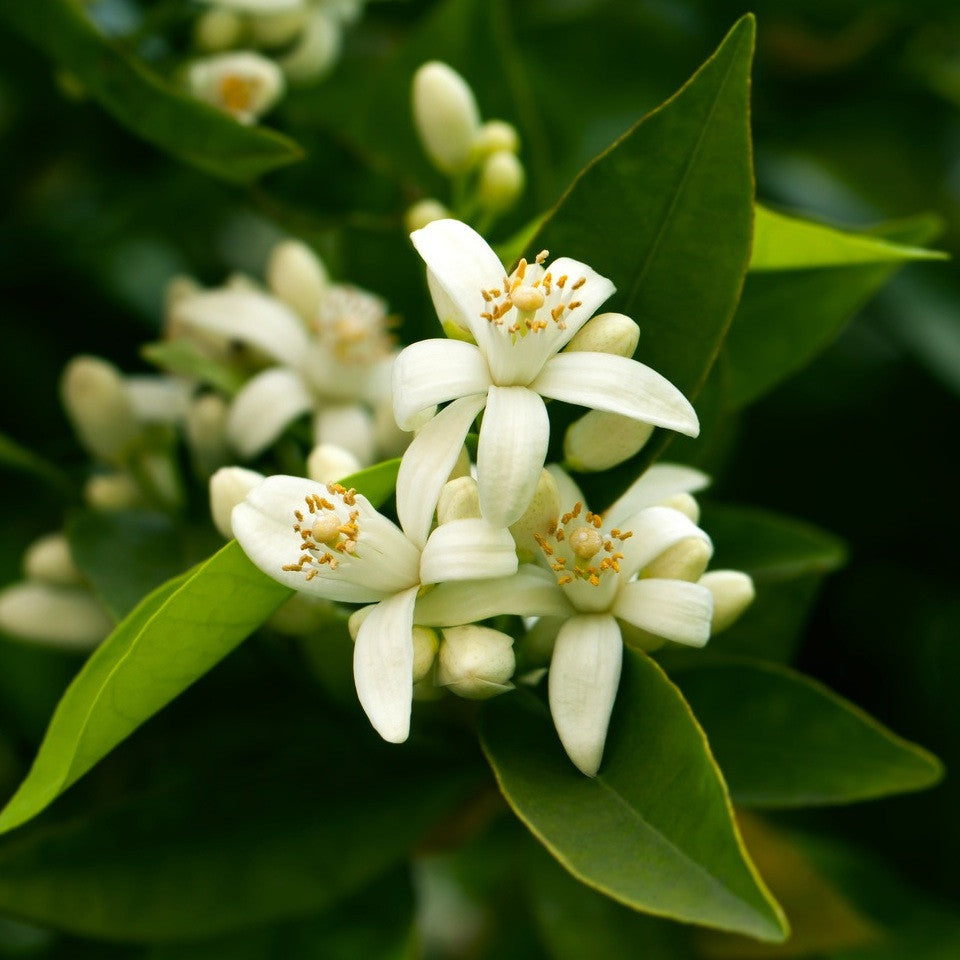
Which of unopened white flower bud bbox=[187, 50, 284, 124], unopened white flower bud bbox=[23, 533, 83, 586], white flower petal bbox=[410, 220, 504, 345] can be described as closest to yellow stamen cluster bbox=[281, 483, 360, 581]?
white flower petal bbox=[410, 220, 504, 345]

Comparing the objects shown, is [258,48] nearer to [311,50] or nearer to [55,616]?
[311,50]

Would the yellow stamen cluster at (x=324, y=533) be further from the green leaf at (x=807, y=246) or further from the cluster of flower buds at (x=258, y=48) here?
the cluster of flower buds at (x=258, y=48)

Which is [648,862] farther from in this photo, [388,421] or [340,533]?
[388,421]

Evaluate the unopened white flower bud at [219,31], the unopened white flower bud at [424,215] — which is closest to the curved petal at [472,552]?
the unopened white flower bud at [424,215]

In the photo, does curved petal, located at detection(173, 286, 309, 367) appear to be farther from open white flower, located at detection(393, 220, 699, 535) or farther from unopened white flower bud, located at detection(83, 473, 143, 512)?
open white flower, located at detection(393, 220, 699, 535)

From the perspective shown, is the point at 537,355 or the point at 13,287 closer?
the point at 537,355

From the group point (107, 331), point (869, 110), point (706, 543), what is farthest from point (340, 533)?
point (869, 110)

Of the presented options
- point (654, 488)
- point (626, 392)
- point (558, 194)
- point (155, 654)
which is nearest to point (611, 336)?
point (626, 392)
